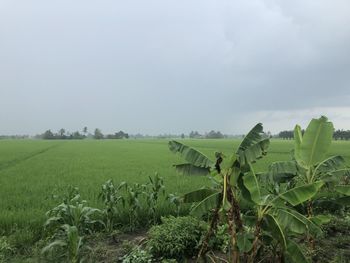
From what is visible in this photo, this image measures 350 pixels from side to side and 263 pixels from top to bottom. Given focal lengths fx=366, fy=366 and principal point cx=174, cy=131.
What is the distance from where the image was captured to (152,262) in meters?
5.48

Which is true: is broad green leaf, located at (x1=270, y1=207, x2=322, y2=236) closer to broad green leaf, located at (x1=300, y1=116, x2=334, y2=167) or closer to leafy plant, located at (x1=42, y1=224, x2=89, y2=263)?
broad green leaf, located at (x1=300, y1=116, x2=334, y2=167)

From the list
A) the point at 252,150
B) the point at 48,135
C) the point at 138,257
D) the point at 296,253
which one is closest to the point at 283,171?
the point at 252,150

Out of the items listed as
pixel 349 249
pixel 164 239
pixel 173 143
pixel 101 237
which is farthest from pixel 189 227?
pixel 349 249

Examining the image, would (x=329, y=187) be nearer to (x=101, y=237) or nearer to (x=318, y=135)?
(x=318, y=135)

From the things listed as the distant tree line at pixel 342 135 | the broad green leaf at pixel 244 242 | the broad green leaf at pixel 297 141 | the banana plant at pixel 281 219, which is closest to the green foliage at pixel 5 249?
the broad green leaf at pixel 244 242

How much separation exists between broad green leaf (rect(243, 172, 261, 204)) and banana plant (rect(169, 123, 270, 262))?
0.50ft

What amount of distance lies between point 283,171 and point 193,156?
1.57 metres

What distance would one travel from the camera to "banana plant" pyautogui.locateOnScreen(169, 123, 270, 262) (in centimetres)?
448

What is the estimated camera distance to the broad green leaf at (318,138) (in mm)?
5043

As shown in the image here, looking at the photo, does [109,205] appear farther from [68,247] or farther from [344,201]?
[344,201]

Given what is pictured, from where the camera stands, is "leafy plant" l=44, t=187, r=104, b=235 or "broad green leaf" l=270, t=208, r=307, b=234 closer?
"broad green leaf" l=270, t=208, r=307, b=234

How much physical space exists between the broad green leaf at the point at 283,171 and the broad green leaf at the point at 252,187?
49.6 inches

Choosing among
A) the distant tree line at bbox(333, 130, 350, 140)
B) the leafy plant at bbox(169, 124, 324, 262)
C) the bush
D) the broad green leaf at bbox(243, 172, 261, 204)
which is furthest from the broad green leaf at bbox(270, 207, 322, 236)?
the distant tree line at bbox(333, 130, 350, 140)

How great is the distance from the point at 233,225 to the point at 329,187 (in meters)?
2.07
